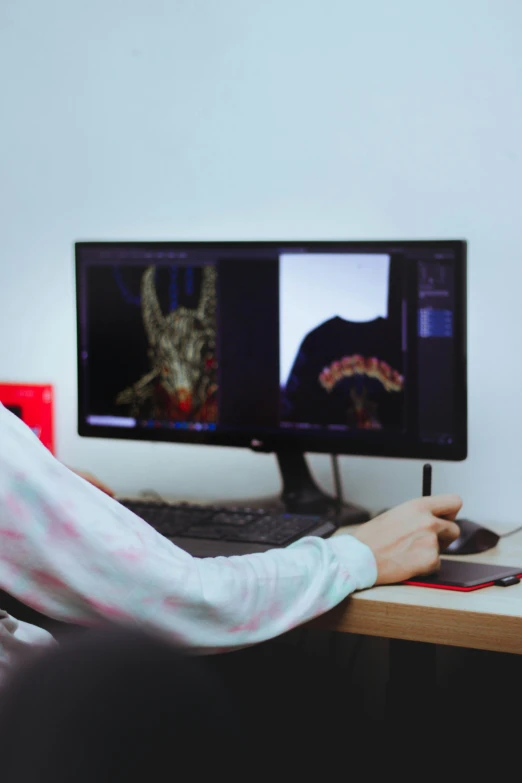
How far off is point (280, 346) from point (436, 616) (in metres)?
0.64

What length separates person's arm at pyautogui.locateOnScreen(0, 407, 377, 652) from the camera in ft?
3.10

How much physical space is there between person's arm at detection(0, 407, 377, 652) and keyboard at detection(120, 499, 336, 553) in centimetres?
33

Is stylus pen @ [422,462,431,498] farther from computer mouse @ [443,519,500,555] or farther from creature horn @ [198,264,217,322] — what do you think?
creature horn @ [198,264,217,322]

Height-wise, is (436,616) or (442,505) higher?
(442,505)

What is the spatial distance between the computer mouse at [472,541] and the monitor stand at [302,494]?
0.23 meters

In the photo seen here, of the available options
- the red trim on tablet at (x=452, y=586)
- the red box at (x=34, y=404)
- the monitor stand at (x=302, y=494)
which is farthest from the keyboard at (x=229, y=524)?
the red box at (x=34, y=404)

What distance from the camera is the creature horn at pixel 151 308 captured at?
1.72 metres

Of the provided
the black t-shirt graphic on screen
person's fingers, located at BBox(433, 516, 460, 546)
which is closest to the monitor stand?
the black t-shirt graphic on screen

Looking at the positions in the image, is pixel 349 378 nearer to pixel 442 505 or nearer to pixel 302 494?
pixel 302 494

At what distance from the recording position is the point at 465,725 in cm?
182

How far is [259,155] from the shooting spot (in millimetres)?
1892

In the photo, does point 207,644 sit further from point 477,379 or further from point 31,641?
point 477,379

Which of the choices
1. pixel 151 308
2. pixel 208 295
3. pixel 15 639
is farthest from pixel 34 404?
pixel 15 639

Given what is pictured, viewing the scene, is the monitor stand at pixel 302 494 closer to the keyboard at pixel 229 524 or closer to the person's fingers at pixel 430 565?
the keyboard at pixel 229 524
